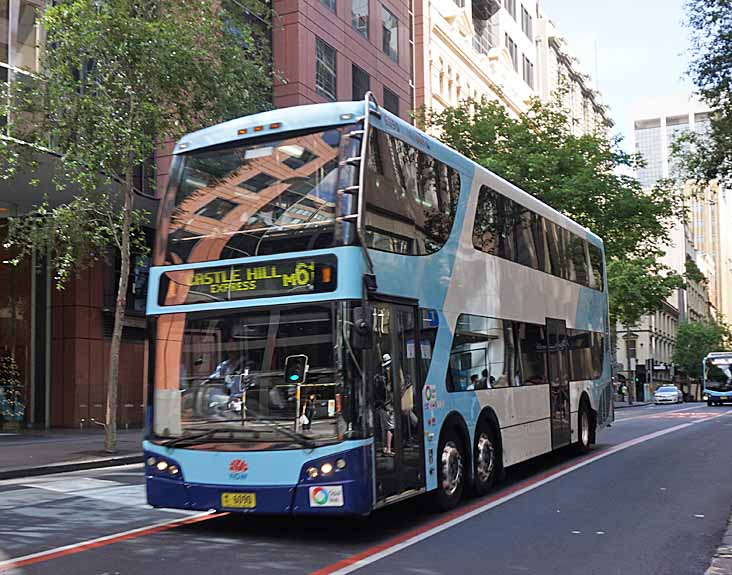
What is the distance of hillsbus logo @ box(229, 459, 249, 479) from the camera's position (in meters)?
8.86

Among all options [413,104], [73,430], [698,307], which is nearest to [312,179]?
[73,430]

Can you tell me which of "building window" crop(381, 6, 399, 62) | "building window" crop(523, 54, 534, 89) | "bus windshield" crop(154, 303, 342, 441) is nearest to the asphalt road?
"bus windshield" crop(154, 303, 342, 441)

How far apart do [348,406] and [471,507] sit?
10.7 ft

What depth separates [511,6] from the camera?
63.1 meters

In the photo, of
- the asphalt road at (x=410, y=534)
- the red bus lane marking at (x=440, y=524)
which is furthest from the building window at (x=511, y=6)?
the asphalt road at (x=410, y=534)

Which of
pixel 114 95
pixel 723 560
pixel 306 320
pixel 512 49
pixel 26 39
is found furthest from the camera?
pixel 512 49

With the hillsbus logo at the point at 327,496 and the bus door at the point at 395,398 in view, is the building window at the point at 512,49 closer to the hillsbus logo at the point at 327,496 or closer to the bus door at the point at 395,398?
the bus door at the point at 395,398

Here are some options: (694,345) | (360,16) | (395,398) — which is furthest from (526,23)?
(395,398)

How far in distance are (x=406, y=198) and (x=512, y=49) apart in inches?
2196

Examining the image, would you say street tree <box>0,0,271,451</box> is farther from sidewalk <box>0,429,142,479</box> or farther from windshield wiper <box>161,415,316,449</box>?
windshield wiper <box>161,415,316,449</box>

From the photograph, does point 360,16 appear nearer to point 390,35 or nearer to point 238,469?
point 390,35

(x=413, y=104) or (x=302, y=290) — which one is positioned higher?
(x=413, y=104)

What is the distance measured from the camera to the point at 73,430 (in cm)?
2716

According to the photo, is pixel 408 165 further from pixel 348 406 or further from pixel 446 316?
pixel 348 406
